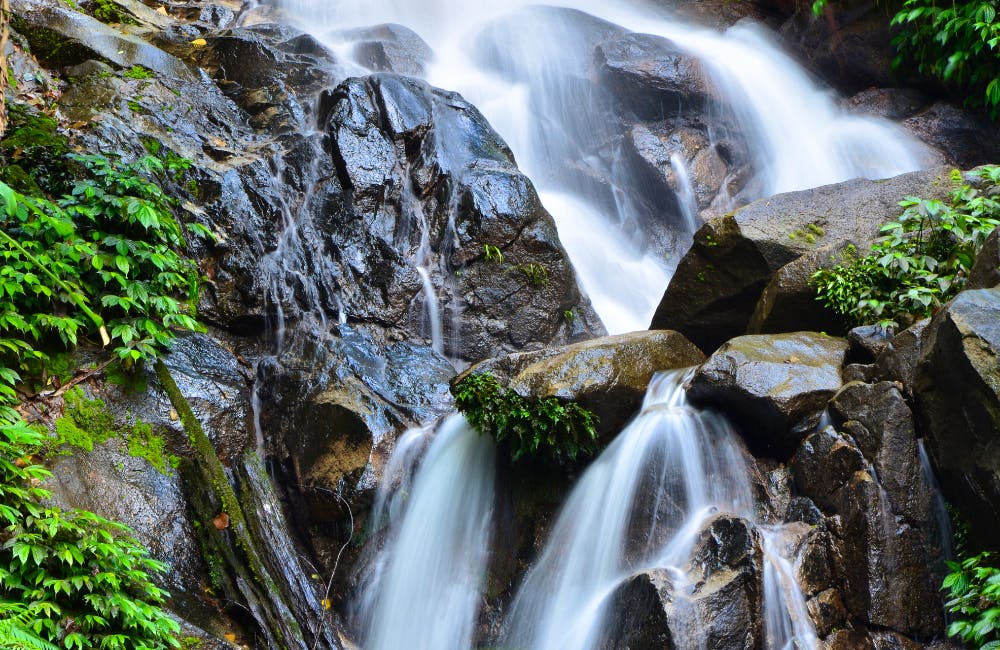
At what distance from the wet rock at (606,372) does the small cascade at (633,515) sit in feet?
0.52

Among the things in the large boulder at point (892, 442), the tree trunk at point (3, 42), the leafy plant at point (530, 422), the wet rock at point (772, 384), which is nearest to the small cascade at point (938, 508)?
the large boulder at point (892, 442)

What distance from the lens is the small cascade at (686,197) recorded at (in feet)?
38.4

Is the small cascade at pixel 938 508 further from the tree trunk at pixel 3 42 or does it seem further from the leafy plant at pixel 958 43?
the tree trunk at pixel 3 42

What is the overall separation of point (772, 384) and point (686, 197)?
7.22 m

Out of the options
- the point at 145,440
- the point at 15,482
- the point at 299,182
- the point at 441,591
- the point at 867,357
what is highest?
the point at 299,182

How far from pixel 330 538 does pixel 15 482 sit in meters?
2.65

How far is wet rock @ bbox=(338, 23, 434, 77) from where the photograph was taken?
40.2 ft

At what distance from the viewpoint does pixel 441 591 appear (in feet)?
19.7

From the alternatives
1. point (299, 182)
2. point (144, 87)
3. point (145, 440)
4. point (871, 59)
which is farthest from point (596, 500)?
point (871, 59)

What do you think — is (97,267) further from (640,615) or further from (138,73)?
(640,615)

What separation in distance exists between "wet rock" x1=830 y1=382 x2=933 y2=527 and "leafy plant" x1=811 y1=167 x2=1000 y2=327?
855 mm

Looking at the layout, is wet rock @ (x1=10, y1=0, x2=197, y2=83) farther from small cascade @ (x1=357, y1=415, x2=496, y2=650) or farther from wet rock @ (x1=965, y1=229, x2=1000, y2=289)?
wet rock @ (x1=965, y1=229, x2=1000, y2=289)

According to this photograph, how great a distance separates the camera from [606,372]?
583 cm

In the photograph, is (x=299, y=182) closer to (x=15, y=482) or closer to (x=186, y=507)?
(x=186, y=507)
